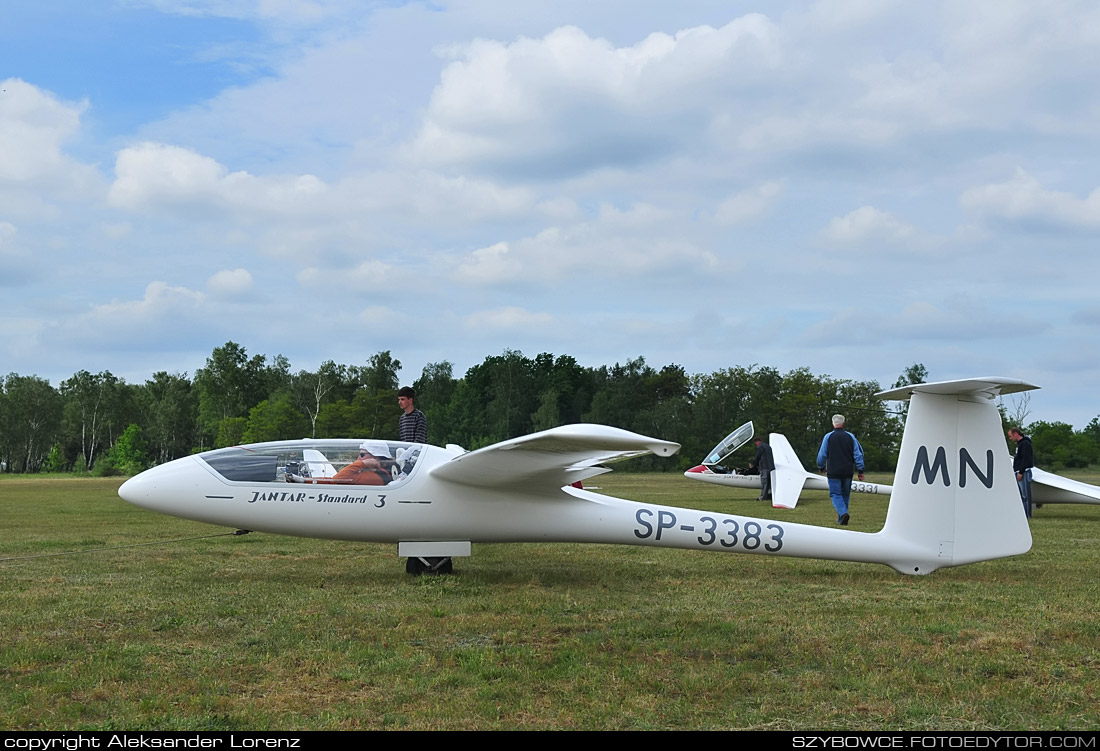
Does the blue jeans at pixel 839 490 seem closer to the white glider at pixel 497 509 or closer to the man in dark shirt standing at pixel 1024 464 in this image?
the man in dark shirt standing at pixel 1024 464

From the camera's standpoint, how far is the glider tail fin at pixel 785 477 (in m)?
19.0

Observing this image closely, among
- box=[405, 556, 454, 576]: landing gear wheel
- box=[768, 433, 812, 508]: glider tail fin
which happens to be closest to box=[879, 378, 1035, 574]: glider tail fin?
box=[405, 556, 454, 576]: landing gear wheel

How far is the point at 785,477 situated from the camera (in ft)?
66.7

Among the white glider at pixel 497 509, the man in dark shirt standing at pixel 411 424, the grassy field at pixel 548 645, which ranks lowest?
the grassy field at pixel 548 645

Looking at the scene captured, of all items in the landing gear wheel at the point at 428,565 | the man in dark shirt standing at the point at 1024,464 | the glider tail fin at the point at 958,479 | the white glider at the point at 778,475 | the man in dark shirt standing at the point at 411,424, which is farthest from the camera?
the white glider at the point at 778,475

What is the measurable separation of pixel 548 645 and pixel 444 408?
65.7 m

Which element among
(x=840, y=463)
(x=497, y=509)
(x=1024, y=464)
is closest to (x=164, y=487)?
(x=497, y=509)

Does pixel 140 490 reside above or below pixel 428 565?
above

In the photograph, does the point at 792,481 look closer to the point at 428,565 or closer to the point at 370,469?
the point at 428,565

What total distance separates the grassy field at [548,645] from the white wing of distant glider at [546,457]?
0.95 metres

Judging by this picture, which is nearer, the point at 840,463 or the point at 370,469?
the point at 370,469

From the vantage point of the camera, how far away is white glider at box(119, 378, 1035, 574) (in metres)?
7.65

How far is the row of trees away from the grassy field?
6051 centimetres

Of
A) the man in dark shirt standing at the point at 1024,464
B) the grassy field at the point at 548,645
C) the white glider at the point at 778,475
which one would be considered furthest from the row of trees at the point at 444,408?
the grassy field at the point at 548,645
